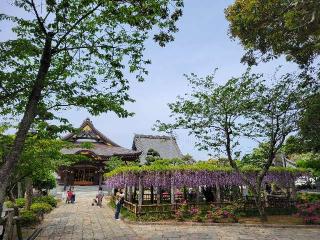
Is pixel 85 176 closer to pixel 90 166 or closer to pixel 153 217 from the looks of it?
pixel 90 166

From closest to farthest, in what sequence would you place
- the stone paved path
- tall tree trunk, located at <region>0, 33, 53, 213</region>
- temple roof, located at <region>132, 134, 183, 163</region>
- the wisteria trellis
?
tall tree trunk, located at <region>0, 33, 53, 213</region> < the stone paved path < the wisteria trellis < temple roof, located at <region>132, 134, 183, 163</region>

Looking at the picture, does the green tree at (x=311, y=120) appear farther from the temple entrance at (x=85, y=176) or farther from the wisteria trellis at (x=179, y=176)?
the temple entrance at (x=85, y=176)

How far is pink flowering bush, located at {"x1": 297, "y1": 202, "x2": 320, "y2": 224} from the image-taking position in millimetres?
16469

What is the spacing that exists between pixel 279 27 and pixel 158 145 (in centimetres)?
4180

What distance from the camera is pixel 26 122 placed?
26.5 feet

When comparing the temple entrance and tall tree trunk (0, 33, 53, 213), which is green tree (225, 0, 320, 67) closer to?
tall tree trunk (0, 33, 53, 213)

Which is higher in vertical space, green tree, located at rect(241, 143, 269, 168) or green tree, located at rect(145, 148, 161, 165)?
green tree, located at rect(145, 148, 161, 165)

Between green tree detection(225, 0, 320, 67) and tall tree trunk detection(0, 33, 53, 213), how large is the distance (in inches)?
270

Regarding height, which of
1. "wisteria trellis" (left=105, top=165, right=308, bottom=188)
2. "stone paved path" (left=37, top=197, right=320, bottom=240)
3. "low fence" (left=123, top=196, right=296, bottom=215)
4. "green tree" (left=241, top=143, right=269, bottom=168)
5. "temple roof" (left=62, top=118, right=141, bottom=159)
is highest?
"temple roof" (left=62, top=118, right=141, bottom=159)

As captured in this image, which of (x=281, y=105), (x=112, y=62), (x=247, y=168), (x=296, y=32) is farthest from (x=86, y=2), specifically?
(x=247, y=168)

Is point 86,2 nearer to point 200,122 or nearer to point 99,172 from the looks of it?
point 200,122

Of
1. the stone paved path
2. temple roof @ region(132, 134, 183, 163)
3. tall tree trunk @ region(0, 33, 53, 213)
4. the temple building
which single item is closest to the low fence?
the stone paved path

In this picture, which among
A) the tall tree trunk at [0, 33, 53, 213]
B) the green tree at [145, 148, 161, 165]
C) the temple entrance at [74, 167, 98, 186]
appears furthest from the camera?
the temple entrance at [74, 167, 98, 186]

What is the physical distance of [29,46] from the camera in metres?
8.43
